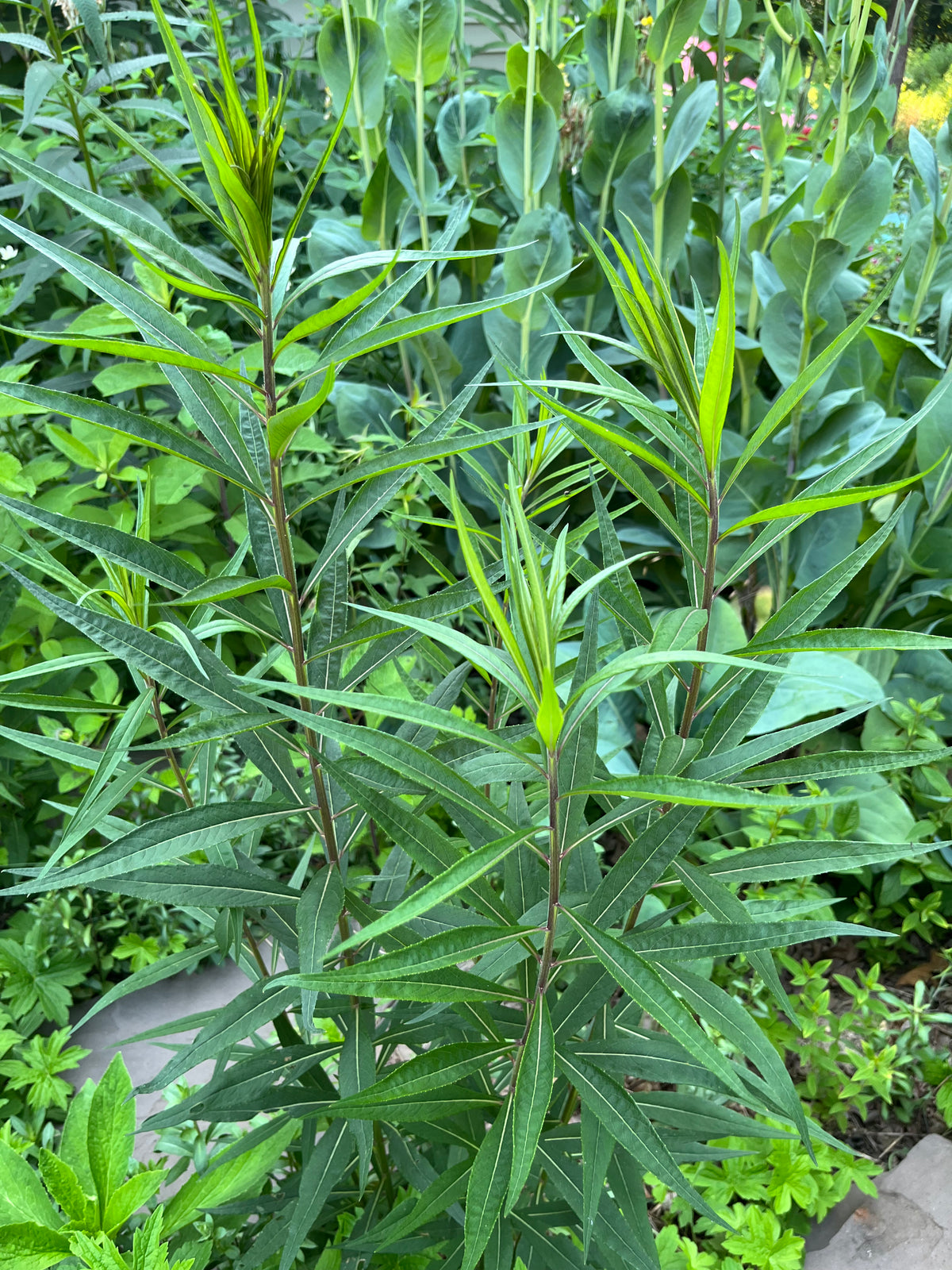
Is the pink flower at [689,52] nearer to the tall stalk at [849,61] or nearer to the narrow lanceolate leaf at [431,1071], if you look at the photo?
the tall stalk at [849,61]

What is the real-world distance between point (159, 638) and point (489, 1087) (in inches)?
19.5

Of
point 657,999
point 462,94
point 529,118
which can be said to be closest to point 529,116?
point 529,118

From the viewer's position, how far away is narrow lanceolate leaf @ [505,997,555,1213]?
0.55 metres

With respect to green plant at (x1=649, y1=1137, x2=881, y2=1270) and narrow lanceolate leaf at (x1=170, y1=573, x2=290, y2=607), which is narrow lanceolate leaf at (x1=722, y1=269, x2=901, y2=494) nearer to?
narrow lanceolate leaf at (x1=170, y1=573, x2=290, y2=607)

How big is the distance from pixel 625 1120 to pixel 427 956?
0.21m

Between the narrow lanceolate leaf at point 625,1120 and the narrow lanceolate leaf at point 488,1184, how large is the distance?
6 cm

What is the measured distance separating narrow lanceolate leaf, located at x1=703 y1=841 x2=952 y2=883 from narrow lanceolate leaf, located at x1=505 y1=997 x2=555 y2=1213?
192mm

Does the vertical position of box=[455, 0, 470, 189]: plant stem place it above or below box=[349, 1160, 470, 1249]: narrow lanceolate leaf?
above

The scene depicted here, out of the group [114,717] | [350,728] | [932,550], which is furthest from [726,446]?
[350,728]

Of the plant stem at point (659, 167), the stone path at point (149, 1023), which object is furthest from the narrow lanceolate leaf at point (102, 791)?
the plant stem at point (659, 167)

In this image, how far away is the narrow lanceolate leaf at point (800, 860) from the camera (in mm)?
630

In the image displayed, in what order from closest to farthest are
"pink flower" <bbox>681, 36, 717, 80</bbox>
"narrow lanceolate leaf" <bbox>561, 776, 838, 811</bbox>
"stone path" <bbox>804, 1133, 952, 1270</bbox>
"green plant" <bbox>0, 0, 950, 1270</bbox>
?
"narrow lanceolate leaf" <bbox>561, 776, 838, 811</bbox> → "green plant" <bbox>0, 0, 950, 1270</bbox> → "stone path" <bbox>804, 1133, 952, 1270</bbox> → "pink flower" <bbox>681, 36, 717, 80</bbox>

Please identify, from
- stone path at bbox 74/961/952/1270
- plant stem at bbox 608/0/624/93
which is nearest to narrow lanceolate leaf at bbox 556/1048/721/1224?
stone path at bbox 74/961/952/1270

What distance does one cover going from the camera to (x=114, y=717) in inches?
69.9
